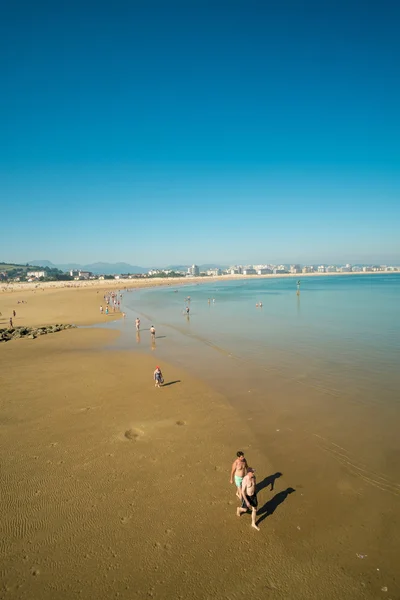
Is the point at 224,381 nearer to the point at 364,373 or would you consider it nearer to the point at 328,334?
the point at 364,373

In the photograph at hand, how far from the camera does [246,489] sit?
6828mm

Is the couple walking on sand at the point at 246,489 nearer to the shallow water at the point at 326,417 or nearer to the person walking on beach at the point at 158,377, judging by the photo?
the shallow water at the point at 326,417

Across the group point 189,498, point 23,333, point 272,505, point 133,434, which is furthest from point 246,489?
point 23,333

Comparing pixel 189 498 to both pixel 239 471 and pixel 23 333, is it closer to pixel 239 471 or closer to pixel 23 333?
pixel 239 471

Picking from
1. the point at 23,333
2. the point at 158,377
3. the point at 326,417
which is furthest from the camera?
the point at 23,333

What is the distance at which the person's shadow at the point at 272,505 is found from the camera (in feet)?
23.8

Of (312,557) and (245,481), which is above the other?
(245,481)

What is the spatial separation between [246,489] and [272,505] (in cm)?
126

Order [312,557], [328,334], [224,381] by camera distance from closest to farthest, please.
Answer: [312,557]
[224,381]
[328,334]

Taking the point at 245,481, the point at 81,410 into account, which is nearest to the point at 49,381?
the point at 81,410

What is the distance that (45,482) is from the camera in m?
8.38

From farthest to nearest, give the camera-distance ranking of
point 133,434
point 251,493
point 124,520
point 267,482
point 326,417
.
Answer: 1. point 326,417
2. point 133,434
3. point 267,482
4. point 124,520
5. point 251,493

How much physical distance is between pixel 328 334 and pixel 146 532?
76.6ft

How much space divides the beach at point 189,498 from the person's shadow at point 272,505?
42 millimetres
